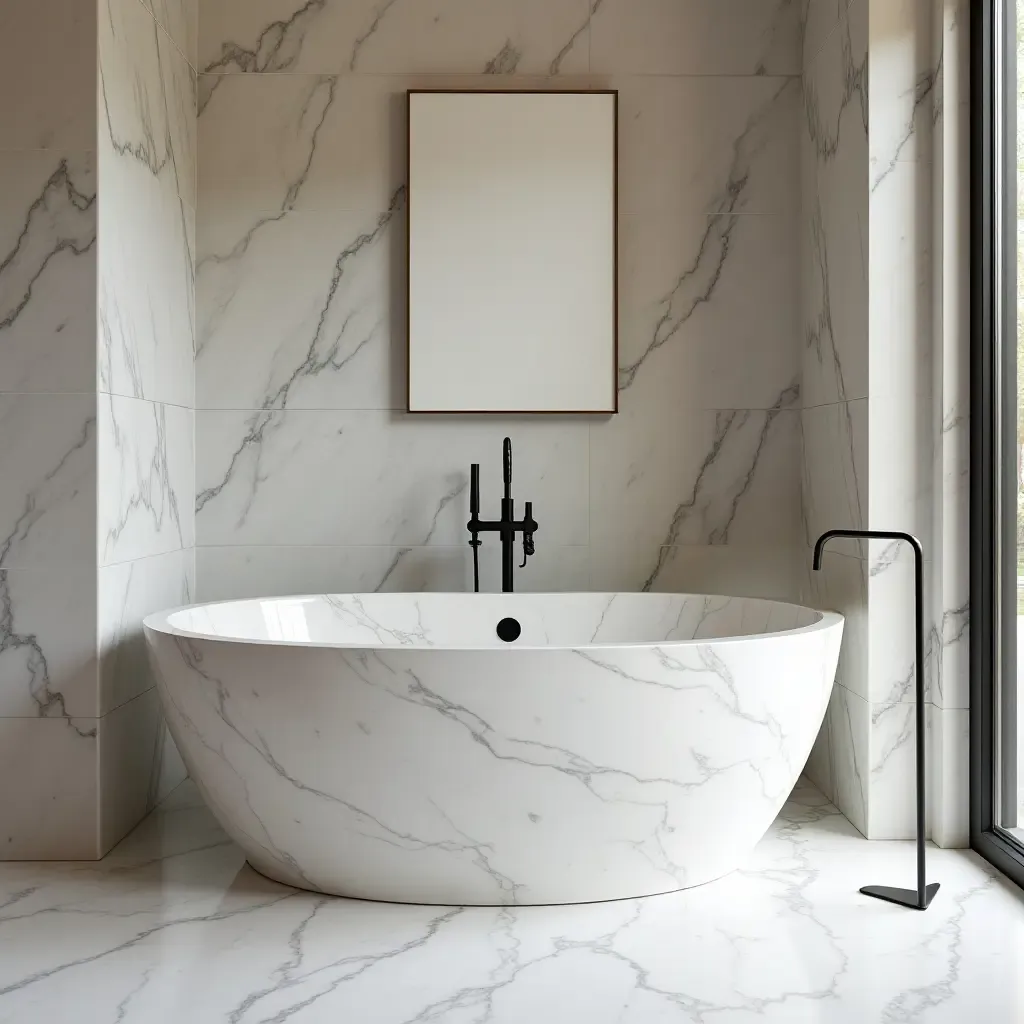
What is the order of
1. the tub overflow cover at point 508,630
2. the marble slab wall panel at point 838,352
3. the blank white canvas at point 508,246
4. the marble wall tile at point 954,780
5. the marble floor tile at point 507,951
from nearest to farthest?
the marble floor tile at point 507,951 < the marble wall tile at point 954,780 < the marble slab wall panel at point 838,352 < the tub overflow cover at point 508,630 < the blank white canvas at point 508,246

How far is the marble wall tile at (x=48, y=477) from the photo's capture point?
2.32 m

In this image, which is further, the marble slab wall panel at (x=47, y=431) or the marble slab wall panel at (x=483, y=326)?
the marble slab wall panel at (x=483, y=326)

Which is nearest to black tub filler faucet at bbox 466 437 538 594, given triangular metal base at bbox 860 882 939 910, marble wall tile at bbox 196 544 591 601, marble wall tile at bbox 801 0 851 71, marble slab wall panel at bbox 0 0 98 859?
marble wall tile at bbox 196 544 591 601

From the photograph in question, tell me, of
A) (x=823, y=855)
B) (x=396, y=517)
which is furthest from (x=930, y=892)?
(x=396, y=517)

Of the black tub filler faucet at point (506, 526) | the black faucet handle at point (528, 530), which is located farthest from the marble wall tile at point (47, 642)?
the black faucet handle at point (528, 530)

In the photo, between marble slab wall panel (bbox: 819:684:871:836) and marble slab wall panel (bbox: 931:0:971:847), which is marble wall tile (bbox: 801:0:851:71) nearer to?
marble slab wall panel (bbox: 931:0:971:847)

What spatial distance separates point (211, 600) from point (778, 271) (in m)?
1.83

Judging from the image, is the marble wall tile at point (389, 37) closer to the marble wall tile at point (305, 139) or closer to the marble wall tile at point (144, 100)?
the marble wall tile at point (305, 139)

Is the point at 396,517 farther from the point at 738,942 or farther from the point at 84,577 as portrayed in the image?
the point at 738,942

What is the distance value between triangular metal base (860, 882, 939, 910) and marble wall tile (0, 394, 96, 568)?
1.73 metres

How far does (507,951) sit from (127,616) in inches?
47.1

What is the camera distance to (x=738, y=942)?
1885mm

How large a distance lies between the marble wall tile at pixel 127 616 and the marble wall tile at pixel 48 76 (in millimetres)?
931

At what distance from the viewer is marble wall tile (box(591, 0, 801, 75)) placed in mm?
3031
